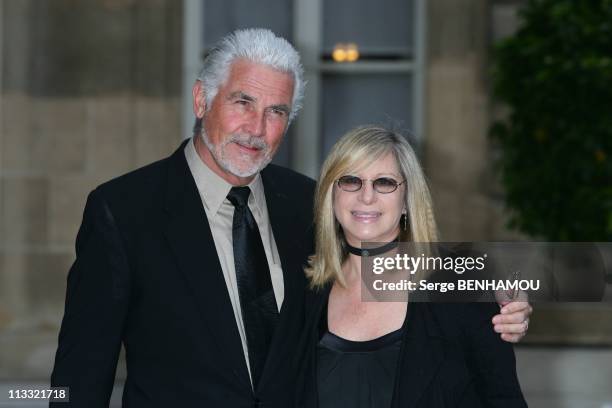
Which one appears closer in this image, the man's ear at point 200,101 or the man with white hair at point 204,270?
the man with white hair at point 204,270

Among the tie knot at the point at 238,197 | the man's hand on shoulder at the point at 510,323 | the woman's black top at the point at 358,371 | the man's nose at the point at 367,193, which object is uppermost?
the man's nose at the point at 367,193

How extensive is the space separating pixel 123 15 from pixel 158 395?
5831 mm

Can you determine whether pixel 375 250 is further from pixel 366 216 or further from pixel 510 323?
pixel 510 323

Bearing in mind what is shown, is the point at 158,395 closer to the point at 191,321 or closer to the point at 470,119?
the point at 191,321

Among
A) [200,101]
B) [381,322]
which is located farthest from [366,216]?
[200,101]

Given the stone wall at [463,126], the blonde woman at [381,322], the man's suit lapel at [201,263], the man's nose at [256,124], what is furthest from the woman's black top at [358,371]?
the stone wall at [463,126]

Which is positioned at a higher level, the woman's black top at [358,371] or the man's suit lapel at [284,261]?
the man's suit lapel at [284,261]

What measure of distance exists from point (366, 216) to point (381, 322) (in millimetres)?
363

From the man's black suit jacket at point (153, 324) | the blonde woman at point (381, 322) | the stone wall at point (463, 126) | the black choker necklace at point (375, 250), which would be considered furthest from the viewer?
the stone wall at point (463, 126)

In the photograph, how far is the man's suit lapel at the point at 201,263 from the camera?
3.48m

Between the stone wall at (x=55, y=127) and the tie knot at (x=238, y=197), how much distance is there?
201 inches

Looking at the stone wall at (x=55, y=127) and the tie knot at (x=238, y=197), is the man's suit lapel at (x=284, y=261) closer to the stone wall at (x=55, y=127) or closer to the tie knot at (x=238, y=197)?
the tie knot at (x=238, y=197)

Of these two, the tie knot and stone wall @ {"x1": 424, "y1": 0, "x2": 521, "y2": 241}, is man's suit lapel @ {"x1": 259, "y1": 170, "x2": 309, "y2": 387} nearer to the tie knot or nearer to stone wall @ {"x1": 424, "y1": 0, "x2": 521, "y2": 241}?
the tie knot

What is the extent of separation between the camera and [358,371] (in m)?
3.37
